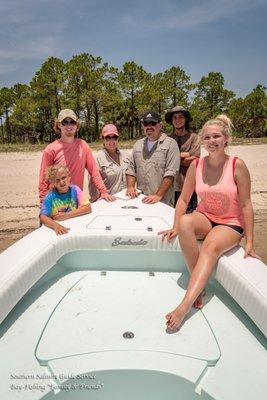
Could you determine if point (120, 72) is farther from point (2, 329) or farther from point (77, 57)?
point (2, 329)

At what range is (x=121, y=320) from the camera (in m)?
2.45

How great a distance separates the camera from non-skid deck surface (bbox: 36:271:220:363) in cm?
216

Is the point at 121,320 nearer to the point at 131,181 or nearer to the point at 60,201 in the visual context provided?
the point at 60,201

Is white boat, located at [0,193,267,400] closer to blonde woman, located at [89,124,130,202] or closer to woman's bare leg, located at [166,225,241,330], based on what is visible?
woman's bare leg, located at [166,225,241,330]

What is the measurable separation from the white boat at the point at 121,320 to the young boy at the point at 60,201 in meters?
0.08

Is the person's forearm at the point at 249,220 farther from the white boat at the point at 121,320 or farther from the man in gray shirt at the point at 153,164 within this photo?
the man in gray shirt at the point at 153,164

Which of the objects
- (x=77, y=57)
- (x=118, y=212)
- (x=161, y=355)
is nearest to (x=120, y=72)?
(x=77, y=57)

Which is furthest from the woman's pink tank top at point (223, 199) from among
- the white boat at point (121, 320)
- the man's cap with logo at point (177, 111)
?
the man's cap with logo at point (177, 111)

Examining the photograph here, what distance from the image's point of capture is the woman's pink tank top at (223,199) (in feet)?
8.06

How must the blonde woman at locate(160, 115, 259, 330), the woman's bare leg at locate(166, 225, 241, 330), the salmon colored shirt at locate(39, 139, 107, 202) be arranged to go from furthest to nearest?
the salmon colored shirt at locate(39, 139, 107, 202), the blonde woman at locate(160, 115, 259, 330), the woman's bare leg at locate(166, 225, 241, 330)

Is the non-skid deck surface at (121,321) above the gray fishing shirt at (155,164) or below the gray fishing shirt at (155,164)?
below

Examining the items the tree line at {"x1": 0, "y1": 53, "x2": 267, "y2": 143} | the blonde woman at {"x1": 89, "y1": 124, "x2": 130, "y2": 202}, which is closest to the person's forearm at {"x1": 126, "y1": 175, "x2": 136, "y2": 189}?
the blonde woman at {"x1": 89, "y1": 124, "x2": 130, "y2": 202}

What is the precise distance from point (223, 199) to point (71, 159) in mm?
1730

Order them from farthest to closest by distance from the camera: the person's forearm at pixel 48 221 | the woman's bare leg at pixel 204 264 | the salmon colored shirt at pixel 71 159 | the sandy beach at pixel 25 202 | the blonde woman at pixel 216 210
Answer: the sandy beach at pixel 25 202 < the salmon colored shirt at pixel 71 159 < the person's forearm at pixel 48 221 < the blonde woman at pixel 216 210 < the woman's bare leg at pixel 204 264
